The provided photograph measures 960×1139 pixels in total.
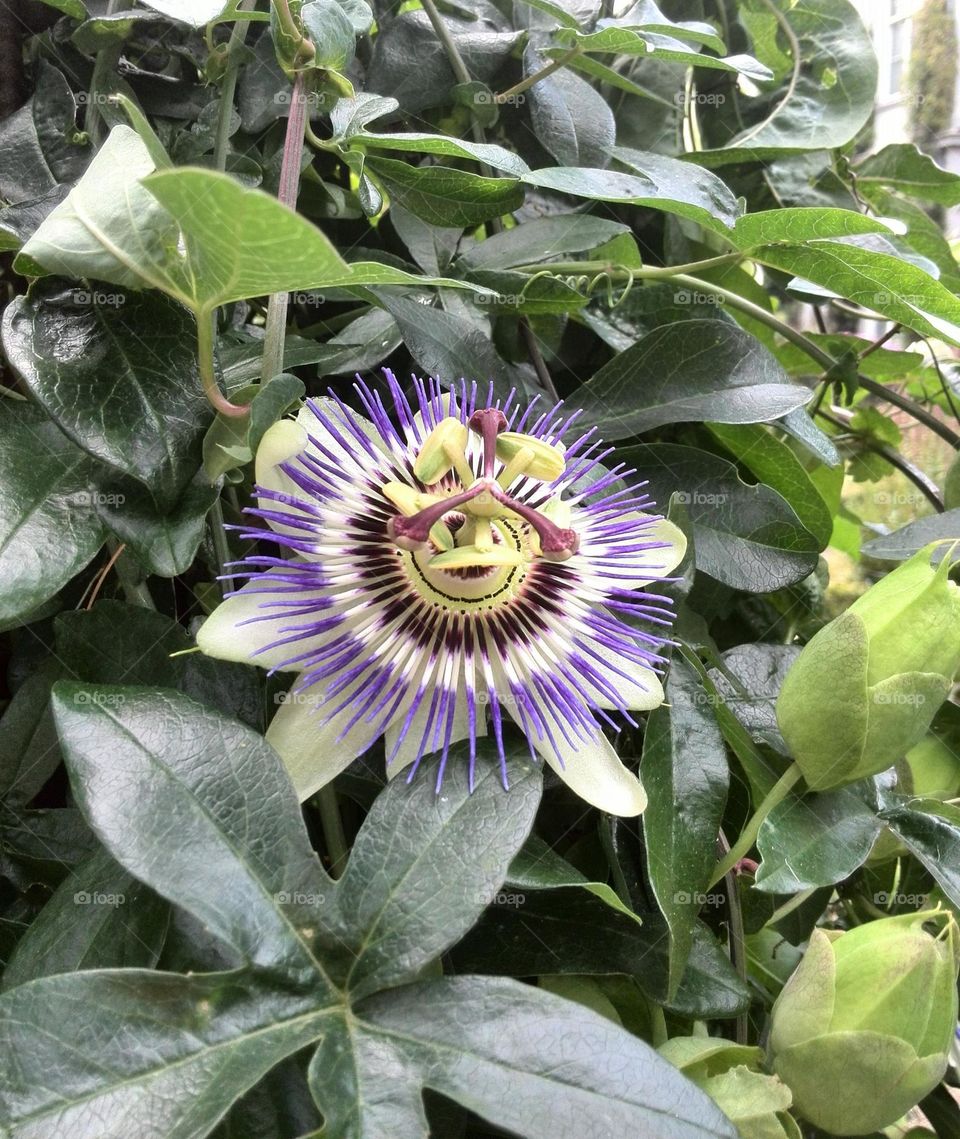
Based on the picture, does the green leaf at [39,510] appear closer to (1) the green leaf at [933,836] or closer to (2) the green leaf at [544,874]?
(2) the green leaf at [544,874]

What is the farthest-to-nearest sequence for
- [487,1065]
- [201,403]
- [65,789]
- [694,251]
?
[694,251], [65,789], [201,403], [487,1065]

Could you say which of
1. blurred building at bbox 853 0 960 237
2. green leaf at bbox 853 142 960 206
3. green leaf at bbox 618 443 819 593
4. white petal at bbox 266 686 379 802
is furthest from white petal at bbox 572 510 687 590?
blurred building at bbox 853 0 960 237

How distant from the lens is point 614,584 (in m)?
0.84

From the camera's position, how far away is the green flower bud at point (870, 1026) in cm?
75

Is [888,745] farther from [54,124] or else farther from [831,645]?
[54,124]

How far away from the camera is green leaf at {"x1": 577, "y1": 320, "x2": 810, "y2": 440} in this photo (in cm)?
98

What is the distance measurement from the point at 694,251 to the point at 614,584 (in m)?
0.69

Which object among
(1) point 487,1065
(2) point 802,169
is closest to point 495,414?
(1) point 487,1065

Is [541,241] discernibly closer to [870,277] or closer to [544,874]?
[870,277]

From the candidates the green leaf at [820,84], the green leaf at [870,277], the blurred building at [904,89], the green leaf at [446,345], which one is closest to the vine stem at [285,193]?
the green leaf at [446,345]

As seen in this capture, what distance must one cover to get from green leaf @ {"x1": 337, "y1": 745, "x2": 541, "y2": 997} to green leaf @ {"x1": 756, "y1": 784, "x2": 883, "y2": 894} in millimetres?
212

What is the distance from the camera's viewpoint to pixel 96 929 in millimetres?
734

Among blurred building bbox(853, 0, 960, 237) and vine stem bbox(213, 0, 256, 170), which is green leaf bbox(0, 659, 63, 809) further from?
blurred building bbox(853, 0, 960, 237)

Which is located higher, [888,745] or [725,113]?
[725,113]
